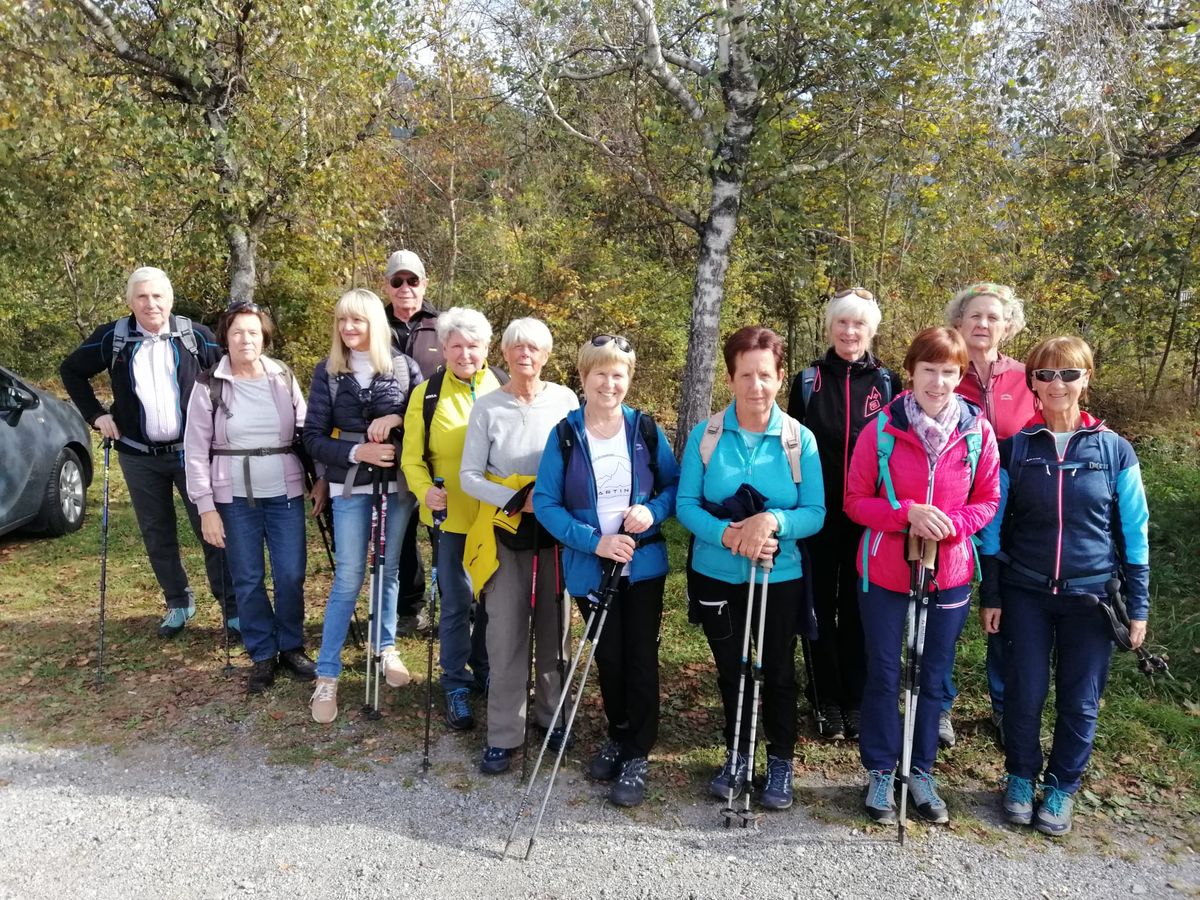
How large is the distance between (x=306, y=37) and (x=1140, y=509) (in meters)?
8.14

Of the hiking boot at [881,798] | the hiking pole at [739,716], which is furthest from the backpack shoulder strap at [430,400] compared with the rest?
the hiking boot at [881,798]

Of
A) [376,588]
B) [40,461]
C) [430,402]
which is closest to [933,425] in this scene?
[430,402]

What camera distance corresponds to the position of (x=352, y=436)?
4.25 m

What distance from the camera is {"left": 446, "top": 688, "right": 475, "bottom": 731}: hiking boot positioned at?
13.7 ft

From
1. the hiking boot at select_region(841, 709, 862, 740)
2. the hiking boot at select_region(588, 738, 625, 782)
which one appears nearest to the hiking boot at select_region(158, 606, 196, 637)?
the hiking boot at select_region(588, 738, 625, 782)

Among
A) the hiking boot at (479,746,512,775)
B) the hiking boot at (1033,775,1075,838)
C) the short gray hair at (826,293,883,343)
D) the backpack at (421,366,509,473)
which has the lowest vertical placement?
the hiking boot at (479,746,512,775)

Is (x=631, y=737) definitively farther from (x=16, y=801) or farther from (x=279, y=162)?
(x=279, y=162)

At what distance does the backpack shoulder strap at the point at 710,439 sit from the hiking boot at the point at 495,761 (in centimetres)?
164

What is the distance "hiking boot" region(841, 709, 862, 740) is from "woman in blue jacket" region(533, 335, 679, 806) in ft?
3.48

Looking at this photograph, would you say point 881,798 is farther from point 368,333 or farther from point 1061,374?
point 368,333

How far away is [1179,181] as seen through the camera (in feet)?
21.2

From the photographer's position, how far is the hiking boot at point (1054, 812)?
11.1ft

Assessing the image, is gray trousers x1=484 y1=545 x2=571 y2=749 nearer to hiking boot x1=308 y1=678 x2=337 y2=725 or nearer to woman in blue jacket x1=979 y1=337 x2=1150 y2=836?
hiking boot x1=308 y1=678 x2=337 y2=725

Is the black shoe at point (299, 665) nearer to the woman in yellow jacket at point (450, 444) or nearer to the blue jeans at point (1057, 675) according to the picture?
the woman in yellow jacket at point (450, 444)
